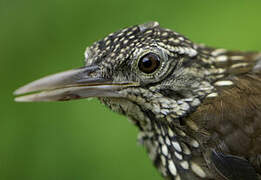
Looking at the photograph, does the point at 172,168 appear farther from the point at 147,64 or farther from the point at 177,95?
the point at 147,64

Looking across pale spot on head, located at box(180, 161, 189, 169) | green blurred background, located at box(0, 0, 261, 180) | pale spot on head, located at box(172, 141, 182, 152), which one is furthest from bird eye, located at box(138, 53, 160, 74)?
green blurred background, located at box(0, 0, 261, 180)

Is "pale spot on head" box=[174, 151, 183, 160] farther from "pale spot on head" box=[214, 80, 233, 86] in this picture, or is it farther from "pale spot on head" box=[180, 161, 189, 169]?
"pale spot on head" box=[214, 80, 233, 86]

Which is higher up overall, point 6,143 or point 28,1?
point 28,1

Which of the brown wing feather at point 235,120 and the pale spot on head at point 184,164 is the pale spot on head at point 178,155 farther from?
the brown wing feather at point 235,120

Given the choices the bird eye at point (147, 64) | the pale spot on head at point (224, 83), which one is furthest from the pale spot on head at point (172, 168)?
the bird eye at point (147, 64)

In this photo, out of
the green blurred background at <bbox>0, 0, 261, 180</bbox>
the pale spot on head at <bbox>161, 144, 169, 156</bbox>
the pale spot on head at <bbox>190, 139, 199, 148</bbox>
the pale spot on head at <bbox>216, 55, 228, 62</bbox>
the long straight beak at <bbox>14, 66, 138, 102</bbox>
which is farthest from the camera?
the green blurred background at <bbox>0, 0, 261, 180</bbox>

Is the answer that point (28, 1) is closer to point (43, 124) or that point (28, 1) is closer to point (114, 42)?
point (43, 124)

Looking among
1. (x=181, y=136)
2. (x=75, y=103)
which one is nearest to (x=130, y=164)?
(x=75, y=103)

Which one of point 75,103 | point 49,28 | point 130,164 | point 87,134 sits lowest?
point 130,164
